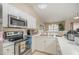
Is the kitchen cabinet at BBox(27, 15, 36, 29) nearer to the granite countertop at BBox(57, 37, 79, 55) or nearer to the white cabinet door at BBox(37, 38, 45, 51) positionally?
the white cabinet door at BBox(37, 38, 45, 51)

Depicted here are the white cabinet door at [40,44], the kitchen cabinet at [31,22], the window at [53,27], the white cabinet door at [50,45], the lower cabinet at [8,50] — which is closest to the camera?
the lower cabinet at [8,50]

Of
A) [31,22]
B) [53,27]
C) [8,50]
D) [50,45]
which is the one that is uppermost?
[31,22]

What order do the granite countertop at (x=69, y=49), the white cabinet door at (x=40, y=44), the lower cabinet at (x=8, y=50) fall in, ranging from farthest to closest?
the white cabinet door at (x=40, y=44) < the lower cabinet at (x=8, y=50) < the granite countertop at (x=69, y=49)

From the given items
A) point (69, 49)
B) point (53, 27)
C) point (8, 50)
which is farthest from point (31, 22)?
point (69, 49)

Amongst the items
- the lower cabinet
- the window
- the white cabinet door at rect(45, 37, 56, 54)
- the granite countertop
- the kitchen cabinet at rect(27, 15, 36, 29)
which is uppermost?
the kitchen cabinet at rect(27, 15, 36, 29)

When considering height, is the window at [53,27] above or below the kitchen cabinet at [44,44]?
above

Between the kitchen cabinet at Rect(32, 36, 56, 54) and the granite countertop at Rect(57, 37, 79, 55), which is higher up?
the granite countertop at Rect(57, 37, 79, 55)

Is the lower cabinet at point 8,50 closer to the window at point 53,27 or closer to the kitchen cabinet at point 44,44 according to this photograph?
the window at point 53,27

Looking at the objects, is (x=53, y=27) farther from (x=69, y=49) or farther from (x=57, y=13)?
(x=69, y=49)

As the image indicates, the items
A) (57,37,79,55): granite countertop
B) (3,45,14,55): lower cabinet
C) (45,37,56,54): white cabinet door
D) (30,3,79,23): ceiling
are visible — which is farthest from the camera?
(45,37,56,54): white cabinet door

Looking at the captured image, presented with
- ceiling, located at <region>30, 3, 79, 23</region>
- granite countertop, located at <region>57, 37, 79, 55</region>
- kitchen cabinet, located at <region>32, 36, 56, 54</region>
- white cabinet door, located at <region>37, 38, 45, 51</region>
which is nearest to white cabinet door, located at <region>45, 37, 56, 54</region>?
kitchen cabinet, located at <region>32, 36, 56, 54</region>

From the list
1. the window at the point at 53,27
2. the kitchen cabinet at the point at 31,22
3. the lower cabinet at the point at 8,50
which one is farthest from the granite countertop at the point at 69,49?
Answer: the kitchen cabinet at the point at 31,22
